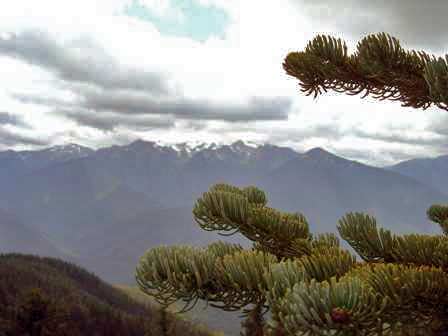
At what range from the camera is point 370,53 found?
377 centimetres

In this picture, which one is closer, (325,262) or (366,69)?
(325,262)

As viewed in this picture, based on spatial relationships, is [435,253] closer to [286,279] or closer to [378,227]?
[378,227]

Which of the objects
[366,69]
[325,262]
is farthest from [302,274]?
[366,69]

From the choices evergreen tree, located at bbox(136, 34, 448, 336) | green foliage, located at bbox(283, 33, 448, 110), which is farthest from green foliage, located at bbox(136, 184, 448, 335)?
green foliage, located at bbox(283, 33, 448, 110)

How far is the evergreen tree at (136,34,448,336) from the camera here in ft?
7.26

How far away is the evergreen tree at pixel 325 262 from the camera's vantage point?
221 centimetres

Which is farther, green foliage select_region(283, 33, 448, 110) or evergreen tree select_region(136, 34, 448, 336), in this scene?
green foliage select_region(283, 33, 448, 110)

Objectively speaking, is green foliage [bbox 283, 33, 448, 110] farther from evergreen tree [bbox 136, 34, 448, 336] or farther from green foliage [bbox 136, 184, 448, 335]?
green foliage [bbox 136, 184, 448, 335]

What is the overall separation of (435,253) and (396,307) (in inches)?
43.9

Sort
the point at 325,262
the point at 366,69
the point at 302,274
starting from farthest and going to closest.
Answer: the point at 366,69 → the point at 325,262 → the point at 302,274

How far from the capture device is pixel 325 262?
9.36ft

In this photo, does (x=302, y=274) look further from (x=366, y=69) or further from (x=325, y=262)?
(x=366, y=69)

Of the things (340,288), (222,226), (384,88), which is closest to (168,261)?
(222,226)

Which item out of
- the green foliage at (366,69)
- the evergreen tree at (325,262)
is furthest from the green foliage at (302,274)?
the green foliage at (366,69)
